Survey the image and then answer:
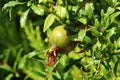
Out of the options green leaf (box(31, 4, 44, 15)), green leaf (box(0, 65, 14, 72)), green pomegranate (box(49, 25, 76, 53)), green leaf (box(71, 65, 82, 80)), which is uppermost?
green leaf (box(31, 4, 44, 15))

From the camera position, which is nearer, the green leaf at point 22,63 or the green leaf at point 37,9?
the green leaf at point 37,9

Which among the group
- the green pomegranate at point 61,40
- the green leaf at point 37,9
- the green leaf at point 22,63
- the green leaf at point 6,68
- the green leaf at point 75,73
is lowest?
the green leaf at point 6,68

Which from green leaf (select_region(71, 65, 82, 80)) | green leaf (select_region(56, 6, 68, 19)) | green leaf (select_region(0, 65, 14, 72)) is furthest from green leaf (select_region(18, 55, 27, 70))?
green leaf (select_region(56, 6, 68, 19))

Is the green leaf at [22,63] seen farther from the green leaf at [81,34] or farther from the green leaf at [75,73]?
the green leaf at [81,34]

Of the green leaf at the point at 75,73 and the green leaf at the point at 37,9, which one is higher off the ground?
the green leaf at the point at 37,9

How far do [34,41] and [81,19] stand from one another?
1096mm

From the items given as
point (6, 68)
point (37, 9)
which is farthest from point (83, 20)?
point (6, 68)

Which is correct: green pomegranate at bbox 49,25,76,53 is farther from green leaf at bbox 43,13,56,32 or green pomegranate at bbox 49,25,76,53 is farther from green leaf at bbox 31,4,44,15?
green leaf at bbox 31,4,44,15

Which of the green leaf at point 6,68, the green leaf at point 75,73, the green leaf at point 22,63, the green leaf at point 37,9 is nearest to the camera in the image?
the green leaf at point 37,9

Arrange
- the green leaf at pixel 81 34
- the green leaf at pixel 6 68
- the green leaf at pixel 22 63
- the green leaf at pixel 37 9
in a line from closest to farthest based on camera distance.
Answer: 1. the green leaf at pixel 81 34
2. the green leaf at pixel 37 9
3. the green leaf at pixel 22 63
4. the green leaf at pixel 6 68

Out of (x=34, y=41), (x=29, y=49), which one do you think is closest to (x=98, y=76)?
(x=34, y=41)

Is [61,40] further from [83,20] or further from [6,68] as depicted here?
[6,68]

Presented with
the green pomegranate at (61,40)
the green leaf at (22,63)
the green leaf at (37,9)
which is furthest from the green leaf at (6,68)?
the green pomegranate at (61,40)

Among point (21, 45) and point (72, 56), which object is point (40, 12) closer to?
point (72, 56)
